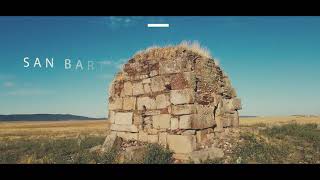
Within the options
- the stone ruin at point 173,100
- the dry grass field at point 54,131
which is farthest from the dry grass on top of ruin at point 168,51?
the dry grass field at point 54,131

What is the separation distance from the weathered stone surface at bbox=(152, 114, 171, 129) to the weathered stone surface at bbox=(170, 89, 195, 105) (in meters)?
0.37

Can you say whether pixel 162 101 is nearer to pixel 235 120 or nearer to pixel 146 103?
pixel 146 103

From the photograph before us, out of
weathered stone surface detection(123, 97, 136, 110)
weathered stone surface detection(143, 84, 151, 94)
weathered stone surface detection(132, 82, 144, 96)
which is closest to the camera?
weathered stone surface detection(143, 84, 151, 94)

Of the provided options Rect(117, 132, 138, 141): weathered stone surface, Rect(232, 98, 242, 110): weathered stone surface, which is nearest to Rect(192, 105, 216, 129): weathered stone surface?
Rect(232, 98, 242, 110): weathered stone surface

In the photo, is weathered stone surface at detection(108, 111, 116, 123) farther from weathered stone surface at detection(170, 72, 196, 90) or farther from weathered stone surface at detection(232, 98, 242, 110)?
weathered stone surface at detection(232, 98, 242, 110)

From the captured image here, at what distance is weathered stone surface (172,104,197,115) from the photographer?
8.02m

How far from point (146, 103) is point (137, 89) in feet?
1.59

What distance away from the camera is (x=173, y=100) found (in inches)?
324
